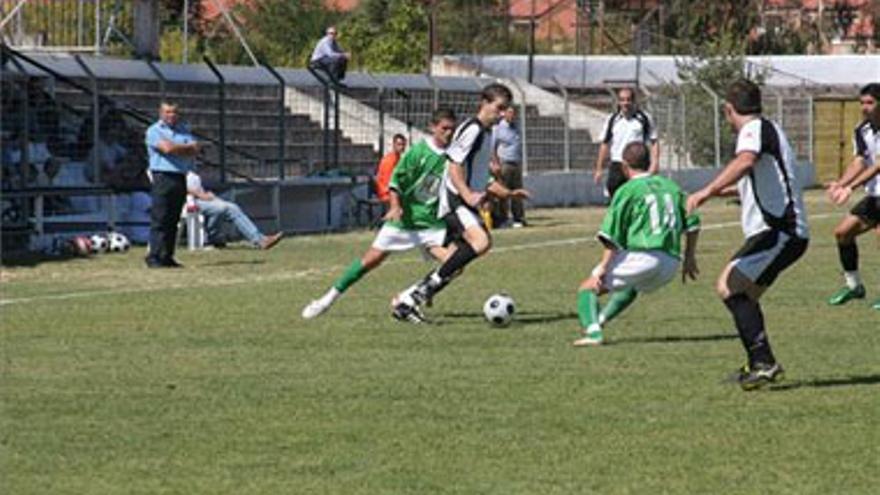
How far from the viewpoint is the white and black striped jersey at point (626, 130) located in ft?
84.7

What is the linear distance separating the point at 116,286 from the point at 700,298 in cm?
589

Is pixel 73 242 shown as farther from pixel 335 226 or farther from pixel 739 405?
pixel 739 405

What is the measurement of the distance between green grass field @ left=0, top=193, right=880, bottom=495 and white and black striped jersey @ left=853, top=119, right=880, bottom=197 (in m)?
1.13

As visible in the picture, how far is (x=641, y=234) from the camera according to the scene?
52.0 ft

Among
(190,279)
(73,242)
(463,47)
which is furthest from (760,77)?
(190,279)

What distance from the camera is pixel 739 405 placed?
12625mm

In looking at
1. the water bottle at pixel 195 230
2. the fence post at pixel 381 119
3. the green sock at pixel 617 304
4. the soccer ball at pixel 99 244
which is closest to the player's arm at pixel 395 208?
the green sock at pixel 617 304

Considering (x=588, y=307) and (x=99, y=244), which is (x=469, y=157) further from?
(x=99, y=244)

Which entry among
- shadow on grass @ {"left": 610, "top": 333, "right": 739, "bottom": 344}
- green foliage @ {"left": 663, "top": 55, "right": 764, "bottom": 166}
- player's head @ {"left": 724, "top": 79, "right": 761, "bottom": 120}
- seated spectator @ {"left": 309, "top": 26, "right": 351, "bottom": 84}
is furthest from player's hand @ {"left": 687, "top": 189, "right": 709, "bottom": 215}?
green foliage @ {"left": 663, "top": 55, "right": 764, "bottom": 166}

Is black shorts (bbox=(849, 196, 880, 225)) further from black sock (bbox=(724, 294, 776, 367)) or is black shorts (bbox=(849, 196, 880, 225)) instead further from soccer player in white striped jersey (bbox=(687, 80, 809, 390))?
black sock (bbox=(724, 294, 776, 367))

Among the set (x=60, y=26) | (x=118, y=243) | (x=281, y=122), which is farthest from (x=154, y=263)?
(x=60, y=26)

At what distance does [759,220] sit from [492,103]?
4.55 metres

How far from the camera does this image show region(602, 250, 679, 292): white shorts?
51.9 feet

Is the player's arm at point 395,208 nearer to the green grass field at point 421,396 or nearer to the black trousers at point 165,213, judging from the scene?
the green grass field at point 421,396
